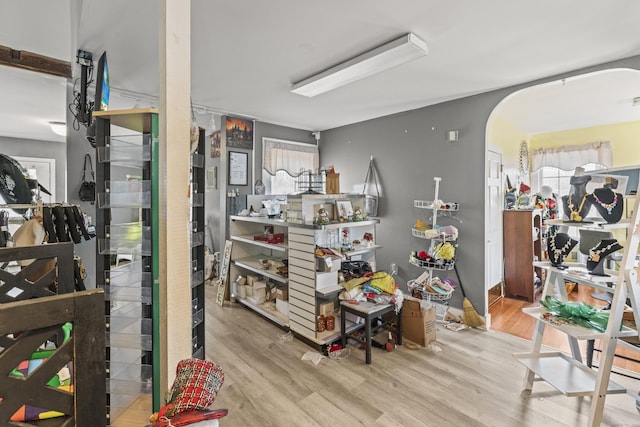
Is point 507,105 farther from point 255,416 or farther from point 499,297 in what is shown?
point 255,416

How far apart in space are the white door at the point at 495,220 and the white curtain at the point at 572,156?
2.00 metres

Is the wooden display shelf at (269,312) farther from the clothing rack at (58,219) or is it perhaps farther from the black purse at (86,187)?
the black purse at (86,187)

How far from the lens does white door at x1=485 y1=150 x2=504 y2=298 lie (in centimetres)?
393

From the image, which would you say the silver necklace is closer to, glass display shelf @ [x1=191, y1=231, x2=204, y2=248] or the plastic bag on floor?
the plastic bag on floor

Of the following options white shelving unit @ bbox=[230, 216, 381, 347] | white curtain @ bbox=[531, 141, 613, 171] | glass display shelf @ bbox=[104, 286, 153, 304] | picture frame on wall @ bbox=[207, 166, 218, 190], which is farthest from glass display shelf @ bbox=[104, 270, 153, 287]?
white curtain @ bbox=[531, 141, 613, 171]

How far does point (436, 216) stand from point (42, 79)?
13.9 feet

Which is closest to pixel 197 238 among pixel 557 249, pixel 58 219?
pixel 58 219

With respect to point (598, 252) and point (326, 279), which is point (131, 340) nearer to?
point (326, 279)

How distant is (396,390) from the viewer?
7.18 ft

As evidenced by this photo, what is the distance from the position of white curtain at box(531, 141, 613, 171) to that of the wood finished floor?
3.98 m

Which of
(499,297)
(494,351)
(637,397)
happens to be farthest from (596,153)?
(637,397)

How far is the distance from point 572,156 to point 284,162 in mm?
5011

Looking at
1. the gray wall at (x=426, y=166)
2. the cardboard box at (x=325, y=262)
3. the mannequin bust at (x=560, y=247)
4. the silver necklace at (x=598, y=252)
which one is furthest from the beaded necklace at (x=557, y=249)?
the cardboard box at (x=325, y=262)

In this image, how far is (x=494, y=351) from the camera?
109 inches
